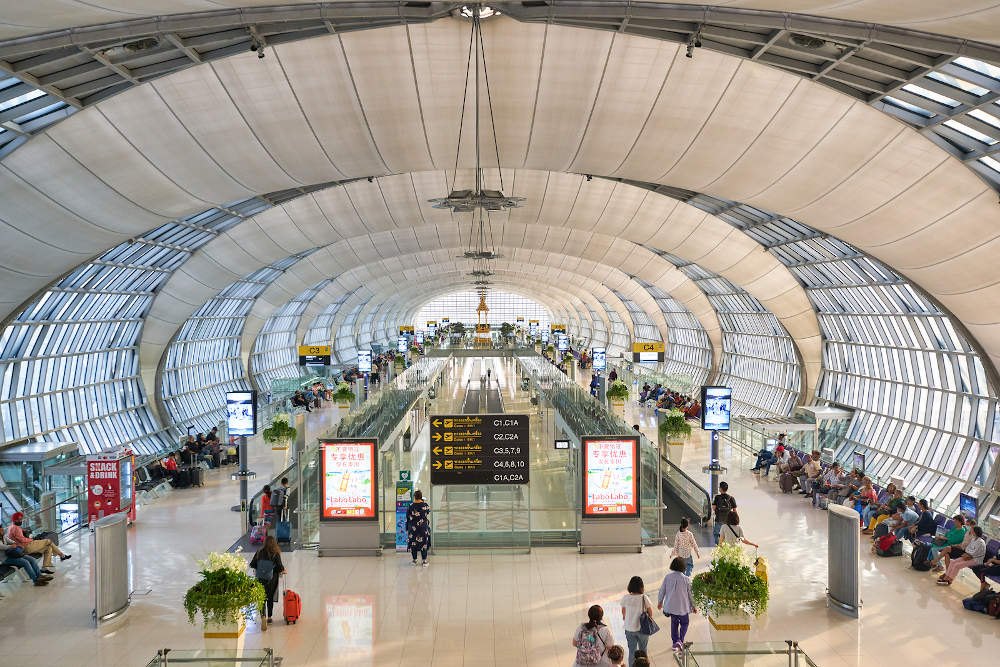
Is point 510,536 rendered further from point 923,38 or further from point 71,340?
point 71,340

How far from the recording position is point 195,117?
19344 millimetres

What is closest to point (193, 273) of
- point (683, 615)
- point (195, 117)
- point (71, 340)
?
point (71, 340)

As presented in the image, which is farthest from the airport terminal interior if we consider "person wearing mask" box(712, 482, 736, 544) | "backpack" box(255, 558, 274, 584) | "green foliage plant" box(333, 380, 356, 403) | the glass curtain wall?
the glass curtain wall

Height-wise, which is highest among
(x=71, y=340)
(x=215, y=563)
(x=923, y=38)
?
(x=923, y=38)

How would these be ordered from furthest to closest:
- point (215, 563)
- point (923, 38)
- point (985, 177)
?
point (985, 177)
point (923, 38)
point (215, 563)

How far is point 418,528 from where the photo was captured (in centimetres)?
1345

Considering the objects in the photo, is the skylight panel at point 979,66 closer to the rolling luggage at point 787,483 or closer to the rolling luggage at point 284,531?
the rolling luggage at point 787,483

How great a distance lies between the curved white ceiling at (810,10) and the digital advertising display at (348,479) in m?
7.57

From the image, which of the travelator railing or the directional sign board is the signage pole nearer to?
the directional sign board

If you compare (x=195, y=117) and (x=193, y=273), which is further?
(x=193, y=273)

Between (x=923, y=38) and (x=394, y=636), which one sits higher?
(x=923, y=38)

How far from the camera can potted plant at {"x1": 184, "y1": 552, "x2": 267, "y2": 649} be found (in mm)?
9211

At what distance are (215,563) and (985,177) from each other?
18.5 m

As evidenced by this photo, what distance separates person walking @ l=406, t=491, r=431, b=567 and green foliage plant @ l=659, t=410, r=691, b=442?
11.7 m
